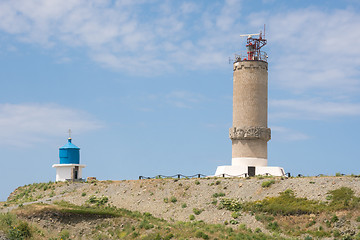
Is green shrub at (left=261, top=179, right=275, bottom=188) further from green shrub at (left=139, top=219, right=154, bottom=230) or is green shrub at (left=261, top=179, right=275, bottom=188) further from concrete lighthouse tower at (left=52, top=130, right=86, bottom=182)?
concrete lighthouse tower at (left=52, top=130, right=86, bottom=182)

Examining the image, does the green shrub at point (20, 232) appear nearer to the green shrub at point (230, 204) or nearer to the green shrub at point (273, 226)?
the green shrub at point (230, 204)

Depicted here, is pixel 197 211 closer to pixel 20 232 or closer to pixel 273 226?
pixel 273 226

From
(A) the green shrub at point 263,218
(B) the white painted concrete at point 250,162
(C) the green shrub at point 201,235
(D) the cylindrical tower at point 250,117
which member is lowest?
(C) the green shrub at point 201,235

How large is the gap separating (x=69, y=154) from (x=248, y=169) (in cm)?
2116

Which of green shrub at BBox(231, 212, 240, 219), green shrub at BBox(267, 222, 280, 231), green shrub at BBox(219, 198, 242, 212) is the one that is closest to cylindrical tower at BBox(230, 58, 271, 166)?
green shrub at BBox(219, 198, 242, 212)

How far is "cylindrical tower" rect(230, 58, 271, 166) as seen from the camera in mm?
49469

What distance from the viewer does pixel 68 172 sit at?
55.4 metres

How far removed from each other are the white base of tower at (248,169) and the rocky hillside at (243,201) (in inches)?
135

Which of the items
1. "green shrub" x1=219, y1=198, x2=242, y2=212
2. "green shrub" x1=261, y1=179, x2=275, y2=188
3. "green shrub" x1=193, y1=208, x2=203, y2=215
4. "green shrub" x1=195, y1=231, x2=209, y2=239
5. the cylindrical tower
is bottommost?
"green shrub" x1=195, y1=231, x2=209, y2=239

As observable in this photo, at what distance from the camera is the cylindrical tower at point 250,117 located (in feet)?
162

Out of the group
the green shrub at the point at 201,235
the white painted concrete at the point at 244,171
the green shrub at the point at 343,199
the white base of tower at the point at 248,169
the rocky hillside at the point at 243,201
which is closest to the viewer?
the green shrub at the point at 201,235

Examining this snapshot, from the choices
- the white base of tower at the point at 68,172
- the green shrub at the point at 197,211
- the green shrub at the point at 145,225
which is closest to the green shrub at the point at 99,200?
the green shrub at the point at 197,211

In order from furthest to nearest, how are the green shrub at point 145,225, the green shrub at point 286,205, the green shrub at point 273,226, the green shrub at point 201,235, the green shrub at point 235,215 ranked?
the green shrub at point 235,215, the green shrub at point 286,205, the green shrub at point 273,226, the green shrub at point 145,225, the green shrub at point 201,235

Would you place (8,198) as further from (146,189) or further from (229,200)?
(229,200)
